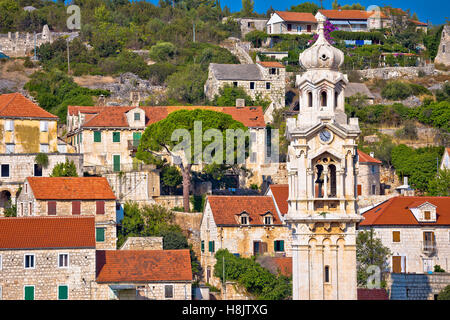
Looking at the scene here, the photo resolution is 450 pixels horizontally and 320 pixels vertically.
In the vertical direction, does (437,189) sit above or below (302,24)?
below

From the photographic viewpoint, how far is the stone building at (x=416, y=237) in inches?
2689

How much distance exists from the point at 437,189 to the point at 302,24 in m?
55.8

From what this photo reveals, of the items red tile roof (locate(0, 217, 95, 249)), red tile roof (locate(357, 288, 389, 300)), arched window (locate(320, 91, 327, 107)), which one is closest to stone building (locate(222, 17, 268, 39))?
red tile roof (locate(0, 217, 95, 249))

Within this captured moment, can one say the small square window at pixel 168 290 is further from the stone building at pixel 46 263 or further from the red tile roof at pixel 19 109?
the red tile roof at pixel 19 109

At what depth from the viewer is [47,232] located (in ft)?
206

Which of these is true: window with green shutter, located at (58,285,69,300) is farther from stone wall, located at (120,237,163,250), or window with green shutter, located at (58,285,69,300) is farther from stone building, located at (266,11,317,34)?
stone building, located at (266,11,317,34)

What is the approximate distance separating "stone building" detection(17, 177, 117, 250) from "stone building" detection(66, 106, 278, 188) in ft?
23.5

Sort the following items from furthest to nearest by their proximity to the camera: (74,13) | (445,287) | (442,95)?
1. (74,13)
2. (442,95)
3. (445,287)

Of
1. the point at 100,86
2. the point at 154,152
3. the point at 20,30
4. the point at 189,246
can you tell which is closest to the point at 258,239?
the point at 189,246

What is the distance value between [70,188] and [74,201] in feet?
4.25

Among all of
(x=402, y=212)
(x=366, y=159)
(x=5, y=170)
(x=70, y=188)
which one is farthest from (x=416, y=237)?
(x=5, y=170)

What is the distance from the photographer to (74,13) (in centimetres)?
14112

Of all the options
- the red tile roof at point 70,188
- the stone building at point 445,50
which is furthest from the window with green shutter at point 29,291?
the stone building at point 445,50
